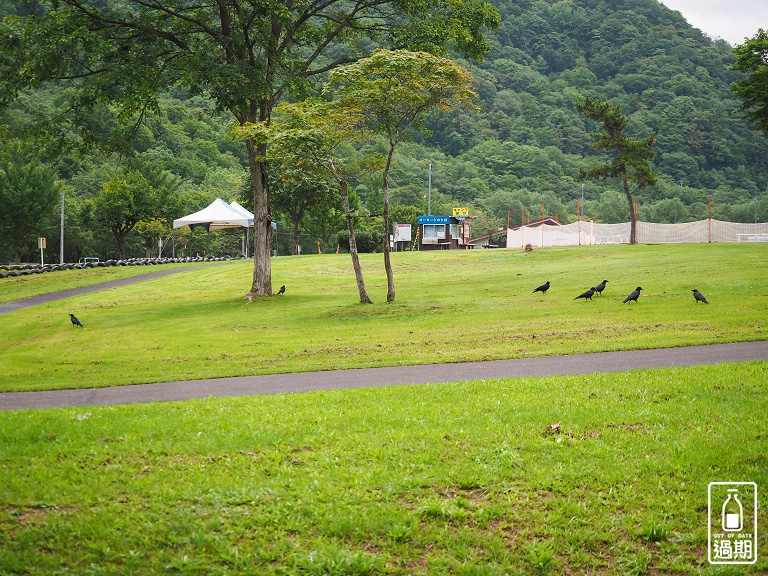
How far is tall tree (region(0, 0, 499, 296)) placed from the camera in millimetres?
23463

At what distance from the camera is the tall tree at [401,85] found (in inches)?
838

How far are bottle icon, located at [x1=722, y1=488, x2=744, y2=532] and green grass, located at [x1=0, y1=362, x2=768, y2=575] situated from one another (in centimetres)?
15

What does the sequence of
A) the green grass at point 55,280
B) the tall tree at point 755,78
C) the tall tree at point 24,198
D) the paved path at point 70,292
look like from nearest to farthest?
the paved path at point 70,292 < the green grass at point 55,280 < the tall tree at point 755,78 < the tall tree at point 24,198

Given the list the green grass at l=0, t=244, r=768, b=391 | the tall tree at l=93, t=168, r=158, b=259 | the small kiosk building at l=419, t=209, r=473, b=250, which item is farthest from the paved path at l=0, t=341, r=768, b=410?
the small kiosk building at l=419, t=209, r=473, b=250

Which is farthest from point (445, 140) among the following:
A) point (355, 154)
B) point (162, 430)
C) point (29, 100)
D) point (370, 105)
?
point (162, 430)

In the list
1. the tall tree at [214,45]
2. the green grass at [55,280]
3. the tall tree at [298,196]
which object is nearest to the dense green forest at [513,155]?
the tall tree at [298,196]

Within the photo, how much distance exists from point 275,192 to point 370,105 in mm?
35869

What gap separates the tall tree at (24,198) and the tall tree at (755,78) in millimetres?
53348

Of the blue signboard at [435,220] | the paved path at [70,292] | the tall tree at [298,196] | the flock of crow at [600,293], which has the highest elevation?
the tall tree at [298,196]

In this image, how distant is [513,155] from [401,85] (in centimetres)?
10778

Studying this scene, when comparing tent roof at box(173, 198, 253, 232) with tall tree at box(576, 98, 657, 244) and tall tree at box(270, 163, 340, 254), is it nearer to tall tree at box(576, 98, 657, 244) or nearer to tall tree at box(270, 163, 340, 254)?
tall tree at box(270, 163, 340, 254)

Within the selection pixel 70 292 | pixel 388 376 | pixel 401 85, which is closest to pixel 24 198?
pixel 70 292

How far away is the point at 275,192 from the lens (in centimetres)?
5725

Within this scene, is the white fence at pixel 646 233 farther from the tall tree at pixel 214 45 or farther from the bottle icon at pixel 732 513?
the bottle icon at pixel 732 513
